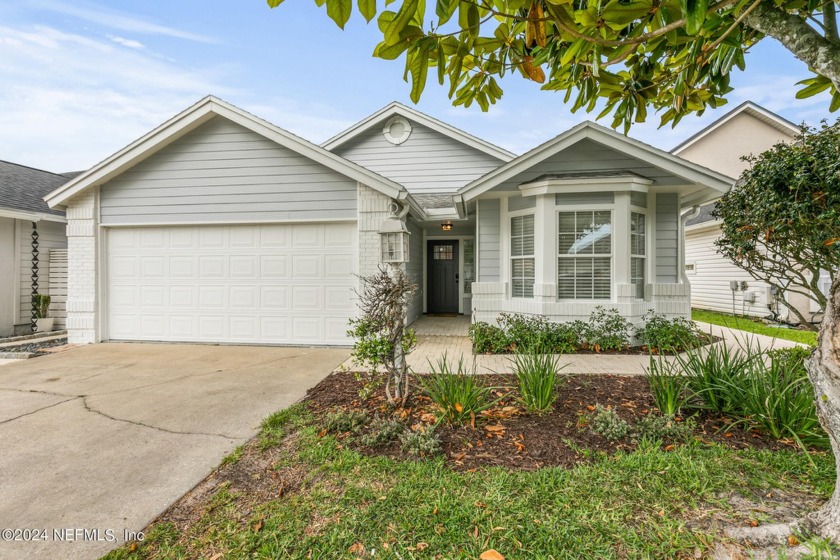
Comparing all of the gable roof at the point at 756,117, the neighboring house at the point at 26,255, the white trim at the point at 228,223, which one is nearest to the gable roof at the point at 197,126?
the white trim at the point at 228,223

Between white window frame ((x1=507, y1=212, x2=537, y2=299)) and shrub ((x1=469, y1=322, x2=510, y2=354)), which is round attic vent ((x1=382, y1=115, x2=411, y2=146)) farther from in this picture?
shrub ((x1=469, y1=322, x2=510, y2=354))

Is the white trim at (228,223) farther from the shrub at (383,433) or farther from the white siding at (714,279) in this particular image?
the white siding at (714,279)

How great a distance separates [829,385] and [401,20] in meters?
2.64

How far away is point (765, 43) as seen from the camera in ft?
8.81

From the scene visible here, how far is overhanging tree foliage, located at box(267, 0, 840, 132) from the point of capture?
5.22ft

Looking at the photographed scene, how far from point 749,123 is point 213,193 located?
2124cm

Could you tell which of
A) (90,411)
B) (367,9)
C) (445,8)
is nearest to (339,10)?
(367,9)

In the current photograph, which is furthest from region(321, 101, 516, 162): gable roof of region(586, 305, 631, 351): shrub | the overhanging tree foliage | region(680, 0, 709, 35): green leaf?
region(680, 0, 709, 35): green leaf

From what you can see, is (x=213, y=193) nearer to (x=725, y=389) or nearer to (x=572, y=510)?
(x=572, y=510)

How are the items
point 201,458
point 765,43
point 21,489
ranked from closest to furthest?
point 21,489 → point 765,43 → point 201,458

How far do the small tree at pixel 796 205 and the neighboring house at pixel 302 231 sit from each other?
40.3 inches

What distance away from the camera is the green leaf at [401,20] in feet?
4.60

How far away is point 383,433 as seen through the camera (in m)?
2.93

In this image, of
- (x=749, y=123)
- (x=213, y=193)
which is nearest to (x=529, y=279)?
(x=213, y=193)
